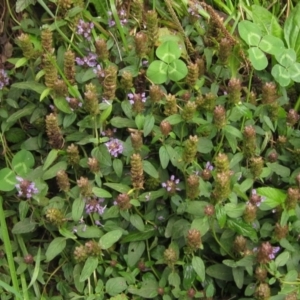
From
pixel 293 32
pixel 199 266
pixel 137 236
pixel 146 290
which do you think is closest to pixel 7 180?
pixel 137 236

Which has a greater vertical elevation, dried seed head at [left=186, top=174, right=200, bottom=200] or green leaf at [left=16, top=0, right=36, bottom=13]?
green leaf at [left=16, top=0, right=36, bottom=13]

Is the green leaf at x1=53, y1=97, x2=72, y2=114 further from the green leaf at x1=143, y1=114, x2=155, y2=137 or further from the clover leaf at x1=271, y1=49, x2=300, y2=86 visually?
the clover leaf at x1=271, y1=49, x2=300, y2=86

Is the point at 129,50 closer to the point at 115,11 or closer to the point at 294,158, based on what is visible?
the point at 115,11

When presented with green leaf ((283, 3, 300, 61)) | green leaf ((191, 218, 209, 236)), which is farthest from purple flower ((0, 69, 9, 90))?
green leaf ((283, 3, 300, 61))

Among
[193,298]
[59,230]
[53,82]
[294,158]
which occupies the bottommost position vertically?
[193,298]

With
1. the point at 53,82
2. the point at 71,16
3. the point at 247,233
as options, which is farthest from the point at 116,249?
the point at 71,16
